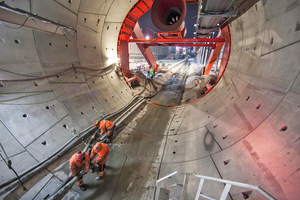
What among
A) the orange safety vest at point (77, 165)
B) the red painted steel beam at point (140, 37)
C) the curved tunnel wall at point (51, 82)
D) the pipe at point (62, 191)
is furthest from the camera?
the red painted steel beam at point (140, 37)

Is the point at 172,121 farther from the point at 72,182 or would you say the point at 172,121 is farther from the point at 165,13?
the point at 165,13

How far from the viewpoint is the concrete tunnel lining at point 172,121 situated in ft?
5.66

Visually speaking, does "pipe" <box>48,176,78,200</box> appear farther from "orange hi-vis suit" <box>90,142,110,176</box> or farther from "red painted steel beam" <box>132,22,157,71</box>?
"red painted steel beam" <box>132,22,157,71</box>

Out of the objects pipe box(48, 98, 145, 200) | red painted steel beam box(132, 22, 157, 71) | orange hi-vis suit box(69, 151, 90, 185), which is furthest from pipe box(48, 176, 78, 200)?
red painted steel beam box(132, 22, 157, 71)

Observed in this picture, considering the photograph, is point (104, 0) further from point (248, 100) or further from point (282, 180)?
point (282, 180)

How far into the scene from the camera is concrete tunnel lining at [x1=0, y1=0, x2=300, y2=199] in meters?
1.72

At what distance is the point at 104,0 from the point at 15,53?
3.20m

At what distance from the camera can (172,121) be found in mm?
4676

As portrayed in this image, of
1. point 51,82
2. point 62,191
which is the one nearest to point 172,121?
point 62,191

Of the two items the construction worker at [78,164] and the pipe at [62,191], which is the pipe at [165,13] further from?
the pipe at [62,191]

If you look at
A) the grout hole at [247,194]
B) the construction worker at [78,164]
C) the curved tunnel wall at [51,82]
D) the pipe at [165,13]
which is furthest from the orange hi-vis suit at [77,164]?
the pipe at [165,13]

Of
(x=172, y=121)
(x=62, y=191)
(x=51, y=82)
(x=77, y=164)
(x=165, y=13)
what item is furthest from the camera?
(x=165, y=13)

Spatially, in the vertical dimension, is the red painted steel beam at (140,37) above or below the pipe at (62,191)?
above

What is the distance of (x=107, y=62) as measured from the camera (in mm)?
5543
